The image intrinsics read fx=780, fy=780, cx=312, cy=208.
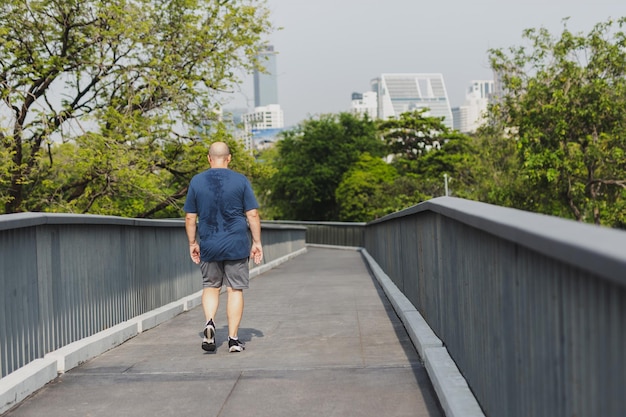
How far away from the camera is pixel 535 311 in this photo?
2771mm

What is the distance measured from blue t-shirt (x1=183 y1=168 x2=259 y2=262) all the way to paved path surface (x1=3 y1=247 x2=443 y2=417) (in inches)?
34.1

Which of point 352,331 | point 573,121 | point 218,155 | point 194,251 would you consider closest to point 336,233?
point 573,121

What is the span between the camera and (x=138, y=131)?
74.5 ft

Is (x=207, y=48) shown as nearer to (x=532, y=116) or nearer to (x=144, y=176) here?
(x=144, y=176)

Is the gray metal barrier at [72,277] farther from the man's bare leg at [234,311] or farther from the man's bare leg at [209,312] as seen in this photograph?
the man's bare leg at [234,311]

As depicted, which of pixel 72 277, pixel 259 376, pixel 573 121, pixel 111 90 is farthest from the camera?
pixel 573 121

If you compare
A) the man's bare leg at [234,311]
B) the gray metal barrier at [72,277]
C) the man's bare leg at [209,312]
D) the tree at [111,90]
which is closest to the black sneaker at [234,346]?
the man's bare leg at [234,311]

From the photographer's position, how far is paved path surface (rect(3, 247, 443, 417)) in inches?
182

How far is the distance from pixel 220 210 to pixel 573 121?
98.0ft

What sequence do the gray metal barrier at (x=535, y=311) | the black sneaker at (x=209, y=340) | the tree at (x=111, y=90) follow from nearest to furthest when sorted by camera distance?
the gray metal barrier at (x=535, y=311) < the black sneaker at (x=209, y=340) < the tree at (x=111, y=90)

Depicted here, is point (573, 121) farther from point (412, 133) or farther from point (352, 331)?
point (412, 133)

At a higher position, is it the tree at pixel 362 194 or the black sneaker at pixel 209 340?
the tree at pixel 362 194

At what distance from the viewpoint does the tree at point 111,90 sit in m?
21.3

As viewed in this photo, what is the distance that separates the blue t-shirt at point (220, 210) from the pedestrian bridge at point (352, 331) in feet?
2.84
